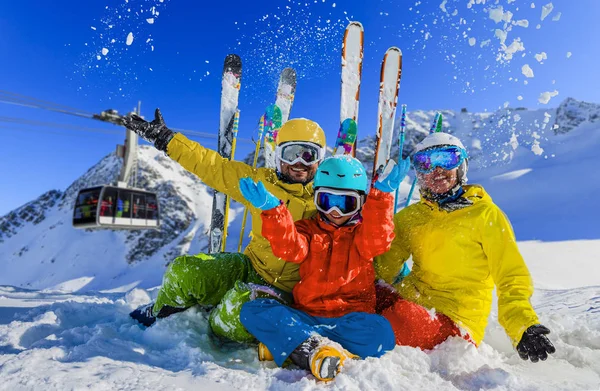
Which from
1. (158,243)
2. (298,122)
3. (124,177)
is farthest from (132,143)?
(158,243)

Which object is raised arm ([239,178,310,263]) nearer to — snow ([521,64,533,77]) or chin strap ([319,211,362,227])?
chin strap ([319,211,362,227])

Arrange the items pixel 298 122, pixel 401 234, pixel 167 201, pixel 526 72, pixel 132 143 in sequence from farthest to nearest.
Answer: pixel 167 201
pixel 132 143
pixel 526 72
pixel 298 122
pixel 401 234

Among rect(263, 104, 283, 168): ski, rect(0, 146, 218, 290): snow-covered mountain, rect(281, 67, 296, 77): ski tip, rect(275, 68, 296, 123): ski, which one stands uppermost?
rect(281, 67, 296, 77): ski tip

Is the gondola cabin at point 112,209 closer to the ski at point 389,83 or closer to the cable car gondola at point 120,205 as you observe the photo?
the cable car gondola at point 120,205

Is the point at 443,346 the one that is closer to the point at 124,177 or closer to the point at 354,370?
the point at 354,370

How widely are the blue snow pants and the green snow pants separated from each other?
0.30 m

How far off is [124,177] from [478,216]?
12945mm

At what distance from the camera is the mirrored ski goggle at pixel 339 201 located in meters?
2.43

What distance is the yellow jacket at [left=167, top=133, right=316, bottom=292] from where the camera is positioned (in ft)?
8.54

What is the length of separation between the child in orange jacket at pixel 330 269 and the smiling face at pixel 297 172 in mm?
320

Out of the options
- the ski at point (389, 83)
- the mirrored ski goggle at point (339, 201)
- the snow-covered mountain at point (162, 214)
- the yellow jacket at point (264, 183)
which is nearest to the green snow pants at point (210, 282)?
the yellow jacket at point (264, 183)

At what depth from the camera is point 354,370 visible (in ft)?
5.76

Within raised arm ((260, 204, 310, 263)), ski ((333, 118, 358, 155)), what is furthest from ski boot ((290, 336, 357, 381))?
ski ((333, 118, 358, 155))

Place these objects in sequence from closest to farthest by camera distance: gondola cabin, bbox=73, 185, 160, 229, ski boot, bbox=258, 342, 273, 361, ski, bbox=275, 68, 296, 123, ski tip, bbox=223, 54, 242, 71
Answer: ski boot, bbox=258, 342, 273, 361 < ski tip, bbox=223, 54, 242, 71 < ski, bbox=275, 68, 296, 123 < gondola cabin, bbox=73, 185, 160, 229
